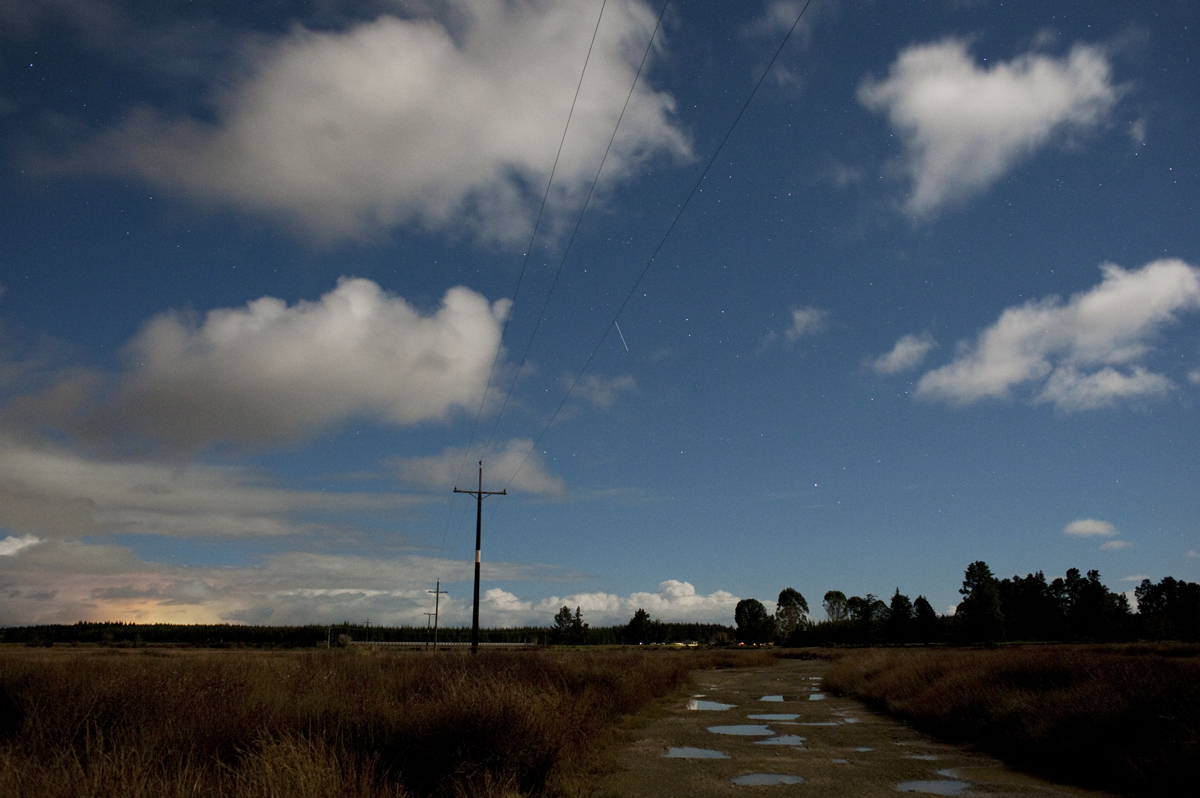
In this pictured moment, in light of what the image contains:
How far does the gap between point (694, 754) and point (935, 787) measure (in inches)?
196

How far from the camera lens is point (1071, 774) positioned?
11945 mm

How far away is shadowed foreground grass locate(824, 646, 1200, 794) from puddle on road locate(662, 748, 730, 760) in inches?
229

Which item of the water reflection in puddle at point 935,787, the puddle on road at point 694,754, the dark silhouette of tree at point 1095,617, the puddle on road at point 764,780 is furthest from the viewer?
the dark silhouette of tree at point 1095,617

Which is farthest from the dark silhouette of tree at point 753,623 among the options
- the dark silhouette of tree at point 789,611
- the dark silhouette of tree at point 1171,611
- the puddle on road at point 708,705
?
the puddle on road at point 708,705

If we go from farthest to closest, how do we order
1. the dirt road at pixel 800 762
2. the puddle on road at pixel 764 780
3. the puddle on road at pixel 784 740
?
the puddle on road at pixel 784 740 < the puddle on road at pixel 764 780 < the dirt road at pixel 800 762

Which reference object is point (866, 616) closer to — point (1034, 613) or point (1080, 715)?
point (1034, 613)

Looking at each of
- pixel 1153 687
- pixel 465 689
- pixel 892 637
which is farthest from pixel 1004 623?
pixel 465 689

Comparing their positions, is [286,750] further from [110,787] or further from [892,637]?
[892,637]

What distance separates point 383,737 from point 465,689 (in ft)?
5.76

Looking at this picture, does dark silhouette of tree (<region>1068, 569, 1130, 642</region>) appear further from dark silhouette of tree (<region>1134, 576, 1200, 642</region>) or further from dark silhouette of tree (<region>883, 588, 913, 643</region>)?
dark silhouette of tree (<region>883, 588, 913, 643</region>)

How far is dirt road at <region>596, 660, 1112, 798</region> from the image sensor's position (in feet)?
36.2

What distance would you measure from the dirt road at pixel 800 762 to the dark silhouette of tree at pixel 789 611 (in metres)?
146

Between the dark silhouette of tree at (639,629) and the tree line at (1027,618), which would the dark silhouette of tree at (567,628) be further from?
the tree line at (1027,618)

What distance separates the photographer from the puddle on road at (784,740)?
1597cm
